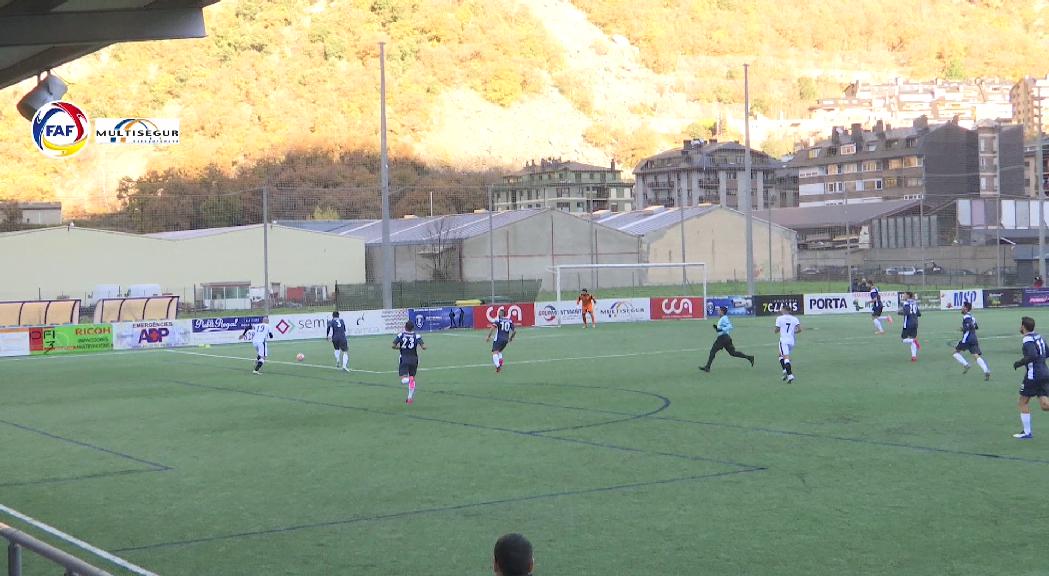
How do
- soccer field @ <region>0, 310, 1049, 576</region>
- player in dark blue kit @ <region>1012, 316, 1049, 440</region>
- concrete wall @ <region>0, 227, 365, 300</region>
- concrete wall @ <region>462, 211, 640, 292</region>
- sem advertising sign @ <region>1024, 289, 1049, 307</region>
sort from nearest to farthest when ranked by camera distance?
1. soccer field @ <region>0, 310, 1049, 576</region>
2. player in dark blue kit @ <region>1012, 316, 1049, 440</region>
3. sem advertising sign @ <region>1024, 289, 1049, 307</region>
4. concrete wall @ <region>0, 227, 365, 300</region>
5. concrete wall @ <region>462, 211, 640, 292</region>

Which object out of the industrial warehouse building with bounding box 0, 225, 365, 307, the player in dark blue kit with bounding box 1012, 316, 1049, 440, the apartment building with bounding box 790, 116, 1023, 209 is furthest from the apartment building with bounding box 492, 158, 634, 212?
the player in dark blue kit with bounding box 1012, 316, 1049, 440

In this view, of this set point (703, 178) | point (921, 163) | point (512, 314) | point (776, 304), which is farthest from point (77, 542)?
point (703, 178)

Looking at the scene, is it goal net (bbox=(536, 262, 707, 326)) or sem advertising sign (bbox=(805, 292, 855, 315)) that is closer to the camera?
goal net (bbox=(536, 262, 707, 326))

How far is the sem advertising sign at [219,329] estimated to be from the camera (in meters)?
46.0

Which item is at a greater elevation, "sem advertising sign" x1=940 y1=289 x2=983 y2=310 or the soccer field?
"sem advertising sign" x1=940 y1=289 x2=983 y2=310

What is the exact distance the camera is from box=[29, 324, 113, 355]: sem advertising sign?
4294 centimetres

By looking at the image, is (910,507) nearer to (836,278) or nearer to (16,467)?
(16,467)

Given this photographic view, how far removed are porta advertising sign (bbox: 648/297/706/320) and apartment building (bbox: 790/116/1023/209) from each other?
62262mm

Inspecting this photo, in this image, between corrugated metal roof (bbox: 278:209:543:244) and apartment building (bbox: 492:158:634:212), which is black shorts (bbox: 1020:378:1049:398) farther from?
apartment building (bbox: 492:158:634:212)

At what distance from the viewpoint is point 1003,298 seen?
199 ft

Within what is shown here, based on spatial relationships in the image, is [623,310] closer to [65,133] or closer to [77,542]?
[65,133]

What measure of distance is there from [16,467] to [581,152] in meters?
183

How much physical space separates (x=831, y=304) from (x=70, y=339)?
35715 mm

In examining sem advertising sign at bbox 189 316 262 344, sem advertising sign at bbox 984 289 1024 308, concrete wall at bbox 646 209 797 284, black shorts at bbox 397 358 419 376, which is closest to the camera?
black shorts at bbox 397 358 419 376
